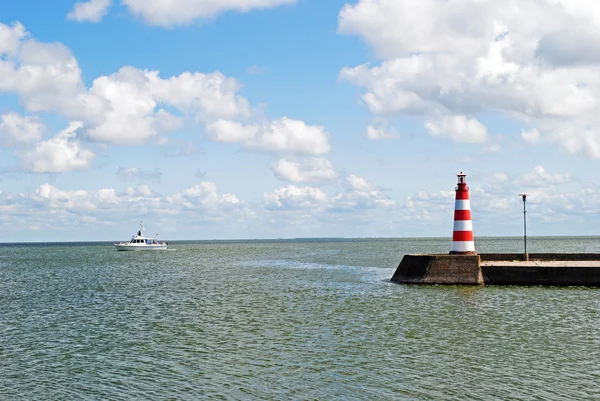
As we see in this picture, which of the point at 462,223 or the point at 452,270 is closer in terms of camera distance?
the point at 452,270

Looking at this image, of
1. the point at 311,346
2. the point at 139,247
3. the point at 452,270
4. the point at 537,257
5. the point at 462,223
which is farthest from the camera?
the point at 139,247

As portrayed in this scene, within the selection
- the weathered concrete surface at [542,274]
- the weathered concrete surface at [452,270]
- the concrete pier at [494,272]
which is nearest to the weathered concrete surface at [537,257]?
the concrete pier at [494,272]

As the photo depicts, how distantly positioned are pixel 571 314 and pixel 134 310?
22165 millimetres

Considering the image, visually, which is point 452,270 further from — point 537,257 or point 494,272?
point 537,257

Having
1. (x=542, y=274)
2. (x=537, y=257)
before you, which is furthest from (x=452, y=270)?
Result: (x=537, y=257)

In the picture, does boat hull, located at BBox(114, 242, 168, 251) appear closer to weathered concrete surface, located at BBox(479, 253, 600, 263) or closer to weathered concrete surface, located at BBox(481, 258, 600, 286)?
weathered concrete surface, located at BBox(479, 253, 600, 263)

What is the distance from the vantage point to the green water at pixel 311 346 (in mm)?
16844

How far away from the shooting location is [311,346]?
22.5 m

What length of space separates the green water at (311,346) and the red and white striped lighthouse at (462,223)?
329 centimetres

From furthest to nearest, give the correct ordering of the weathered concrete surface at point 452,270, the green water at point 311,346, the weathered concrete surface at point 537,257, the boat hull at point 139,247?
the boat hull at point 139,247 → the weathered concrete surface at point 537,257 → the weathered concrete surface at point 452,270 → the green water at point 311,346

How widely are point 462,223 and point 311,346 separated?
2113 centimetres

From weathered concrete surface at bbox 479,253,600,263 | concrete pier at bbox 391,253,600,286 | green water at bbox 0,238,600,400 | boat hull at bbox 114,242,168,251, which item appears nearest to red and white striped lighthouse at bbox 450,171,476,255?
concrete pier at bbox 391,253,600,286

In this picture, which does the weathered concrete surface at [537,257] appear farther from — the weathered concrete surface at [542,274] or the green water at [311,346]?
the green water at [311,346]

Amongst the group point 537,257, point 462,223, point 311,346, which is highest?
point 462,223
